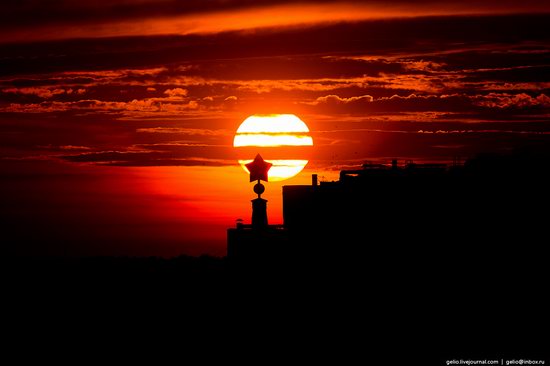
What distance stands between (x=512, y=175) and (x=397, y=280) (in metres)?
11.1

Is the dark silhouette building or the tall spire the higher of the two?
the dark silhouette building

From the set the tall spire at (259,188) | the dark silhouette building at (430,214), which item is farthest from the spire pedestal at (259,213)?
the dark silhouette building at (430,214)

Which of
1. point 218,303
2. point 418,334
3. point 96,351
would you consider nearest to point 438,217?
point 218,303

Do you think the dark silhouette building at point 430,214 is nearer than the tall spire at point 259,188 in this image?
No

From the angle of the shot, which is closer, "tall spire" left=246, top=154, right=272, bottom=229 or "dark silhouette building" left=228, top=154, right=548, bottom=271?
"tall spire" left=246, top=154, right=272, bottom=229

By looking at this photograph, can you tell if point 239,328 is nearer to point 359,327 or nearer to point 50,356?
point 359,327

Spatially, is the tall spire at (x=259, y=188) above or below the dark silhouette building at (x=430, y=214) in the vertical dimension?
below

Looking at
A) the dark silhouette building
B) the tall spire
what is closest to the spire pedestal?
the tall spire

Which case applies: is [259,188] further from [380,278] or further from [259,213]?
[380,278]

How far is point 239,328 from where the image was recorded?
3419 cm

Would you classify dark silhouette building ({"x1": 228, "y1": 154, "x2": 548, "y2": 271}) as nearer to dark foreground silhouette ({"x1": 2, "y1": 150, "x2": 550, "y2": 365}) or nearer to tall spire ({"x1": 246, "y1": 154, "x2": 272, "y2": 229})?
dark foreground silhouette ({"x1": 2, "y1": 150, "x2": 550, "y2": 365})

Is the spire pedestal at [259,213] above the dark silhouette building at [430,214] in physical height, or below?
below

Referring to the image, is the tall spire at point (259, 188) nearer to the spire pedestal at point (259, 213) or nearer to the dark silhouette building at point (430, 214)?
the spire pedestal at point (259, 213)

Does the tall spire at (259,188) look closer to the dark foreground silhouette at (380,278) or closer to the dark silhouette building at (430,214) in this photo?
the dark foreground silhouette at (380,278)
